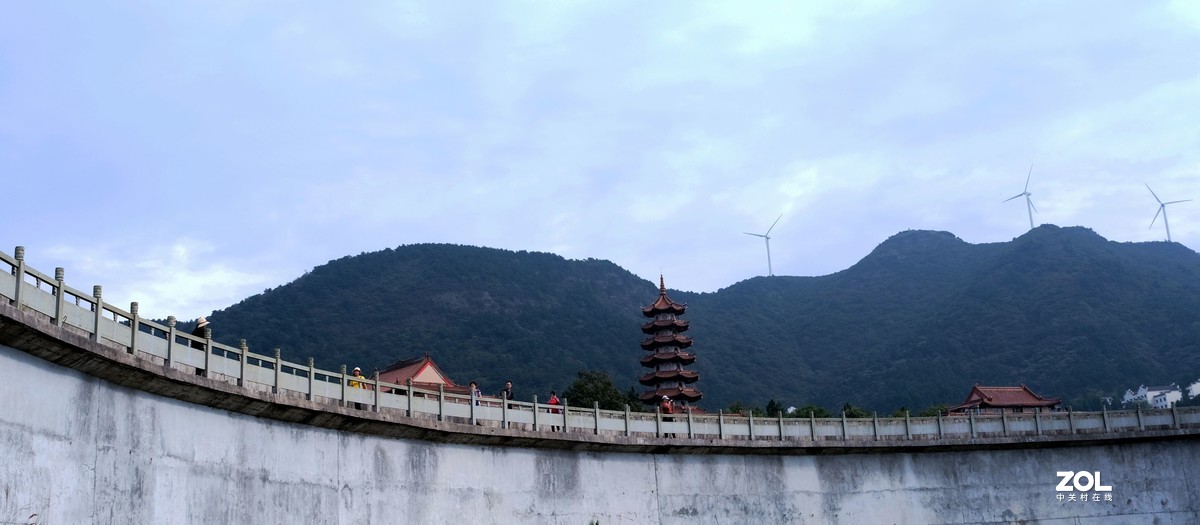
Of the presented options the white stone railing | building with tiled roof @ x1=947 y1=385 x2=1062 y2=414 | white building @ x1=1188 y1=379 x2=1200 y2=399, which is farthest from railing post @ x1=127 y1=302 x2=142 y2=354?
white building @ x1=1188 y1=379 x2=1200 y2=399

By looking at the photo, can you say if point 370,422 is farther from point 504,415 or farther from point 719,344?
point 719,344

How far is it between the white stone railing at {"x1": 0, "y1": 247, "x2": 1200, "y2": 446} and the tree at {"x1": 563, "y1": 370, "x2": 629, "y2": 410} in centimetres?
4177

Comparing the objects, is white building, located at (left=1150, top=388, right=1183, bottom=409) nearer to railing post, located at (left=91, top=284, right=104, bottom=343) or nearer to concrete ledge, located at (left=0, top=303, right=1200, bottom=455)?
concrete ledge, located at (left=0, top=303, right=1200, bottom=455)

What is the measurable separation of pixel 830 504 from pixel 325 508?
72.8 feet

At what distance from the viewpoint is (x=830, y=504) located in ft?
146

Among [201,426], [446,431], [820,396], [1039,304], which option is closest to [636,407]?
[446,431]

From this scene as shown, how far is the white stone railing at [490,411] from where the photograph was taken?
77.7 feet

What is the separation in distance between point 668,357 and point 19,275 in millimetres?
76165

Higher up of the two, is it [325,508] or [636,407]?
[636,407]

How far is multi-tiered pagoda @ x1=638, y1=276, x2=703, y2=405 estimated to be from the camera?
9469 centimetres

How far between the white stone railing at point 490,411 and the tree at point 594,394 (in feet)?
137

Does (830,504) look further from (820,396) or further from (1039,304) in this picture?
(1039,304)

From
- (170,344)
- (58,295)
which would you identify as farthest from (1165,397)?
(58,295)

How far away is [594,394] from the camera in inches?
3506
